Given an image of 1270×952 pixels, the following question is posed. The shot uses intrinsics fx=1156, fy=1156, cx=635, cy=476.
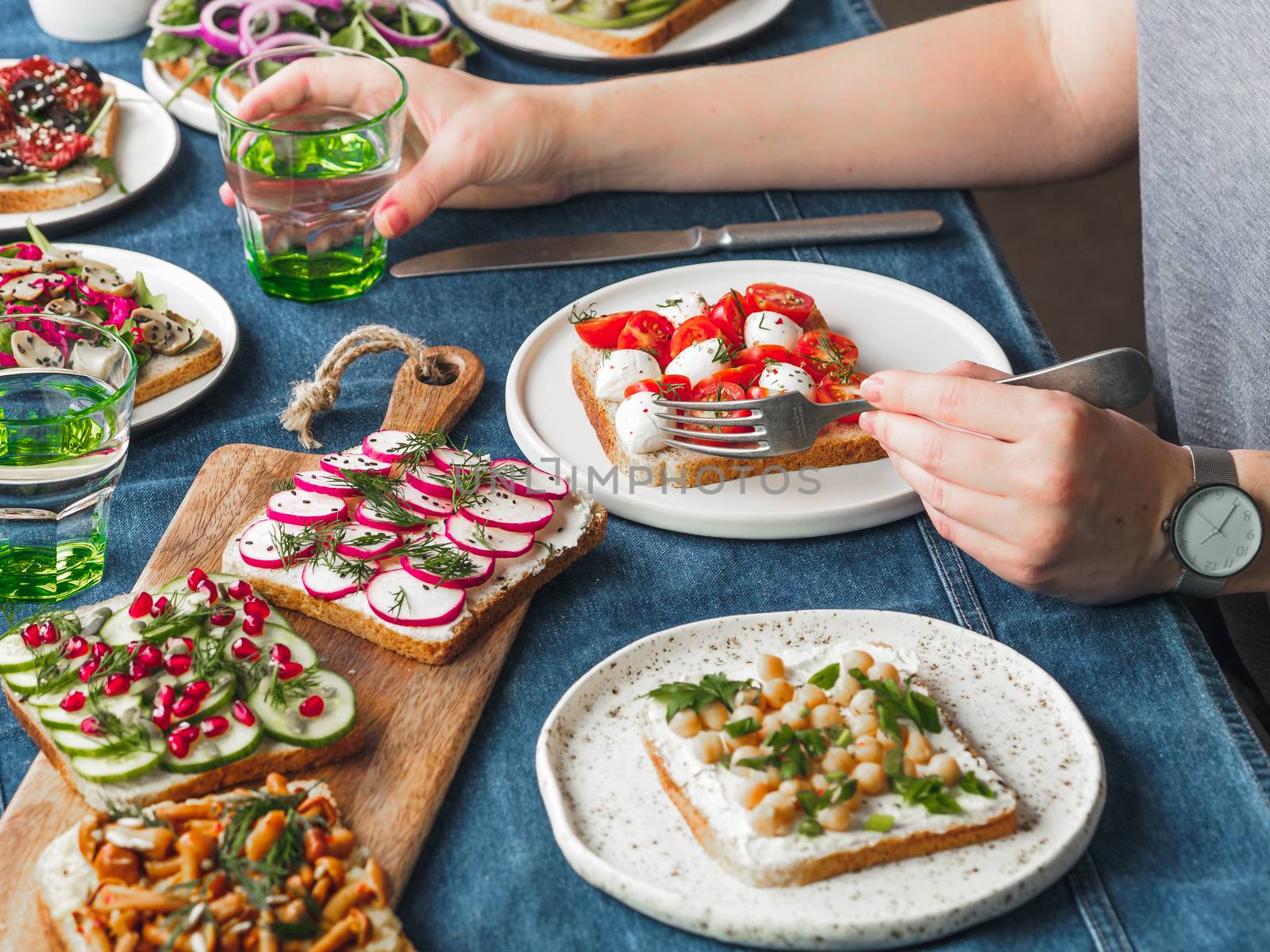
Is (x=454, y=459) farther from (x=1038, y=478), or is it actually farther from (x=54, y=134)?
(x=54, y=134)

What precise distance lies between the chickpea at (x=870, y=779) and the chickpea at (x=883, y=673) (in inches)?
5.7

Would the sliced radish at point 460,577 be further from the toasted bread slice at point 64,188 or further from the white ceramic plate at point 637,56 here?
the white ceramic plate at point 637,56

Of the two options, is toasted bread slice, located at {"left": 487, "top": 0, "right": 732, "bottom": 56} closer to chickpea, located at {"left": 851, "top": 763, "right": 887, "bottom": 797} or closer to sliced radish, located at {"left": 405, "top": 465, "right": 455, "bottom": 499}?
sliced radish, located at {"left": 405, "top": 465, "right": 455, "bottom": 499}

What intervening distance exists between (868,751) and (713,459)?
0.65 meters

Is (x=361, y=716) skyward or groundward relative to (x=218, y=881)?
groundward

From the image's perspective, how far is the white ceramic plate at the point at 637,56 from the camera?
2.86 m

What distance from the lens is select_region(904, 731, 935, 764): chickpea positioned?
1.34 m

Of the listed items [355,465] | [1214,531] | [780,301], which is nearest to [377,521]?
[355,465]

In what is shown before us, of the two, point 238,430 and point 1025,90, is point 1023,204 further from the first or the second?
point 238,430

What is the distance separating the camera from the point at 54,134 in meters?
2.41

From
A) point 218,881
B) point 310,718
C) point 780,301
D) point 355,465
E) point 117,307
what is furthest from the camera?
point 780,301

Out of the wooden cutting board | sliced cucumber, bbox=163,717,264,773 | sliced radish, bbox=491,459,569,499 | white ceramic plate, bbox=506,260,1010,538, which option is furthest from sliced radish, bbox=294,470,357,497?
sliced cucumber, bbox=163,717,264,773

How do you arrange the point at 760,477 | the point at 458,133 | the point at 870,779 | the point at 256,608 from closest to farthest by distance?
the point at 870,779 < the point at 256,608 < the point at 760,477 < the point at 458,133

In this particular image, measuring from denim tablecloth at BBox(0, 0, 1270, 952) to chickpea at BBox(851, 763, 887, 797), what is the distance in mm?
178
